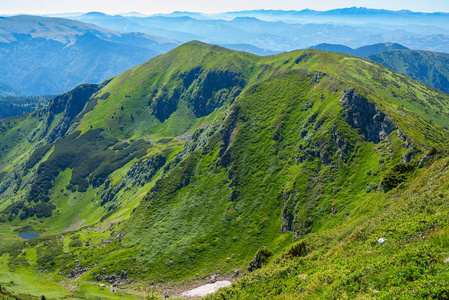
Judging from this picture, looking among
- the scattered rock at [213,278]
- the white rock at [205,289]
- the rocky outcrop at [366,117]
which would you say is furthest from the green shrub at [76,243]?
the rocky outcrop at [366,117]

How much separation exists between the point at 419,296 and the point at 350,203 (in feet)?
333

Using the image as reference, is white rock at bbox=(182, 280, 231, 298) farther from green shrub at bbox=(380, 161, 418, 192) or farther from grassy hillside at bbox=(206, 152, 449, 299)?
green shrub at bbox=(380, 161, 418, 192)

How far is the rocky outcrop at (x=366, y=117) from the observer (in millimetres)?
132125

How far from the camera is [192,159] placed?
199125mm

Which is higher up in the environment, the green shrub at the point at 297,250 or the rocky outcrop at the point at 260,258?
the green shrub at the point at 297,250

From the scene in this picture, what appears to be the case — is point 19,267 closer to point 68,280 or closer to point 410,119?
point 68,280

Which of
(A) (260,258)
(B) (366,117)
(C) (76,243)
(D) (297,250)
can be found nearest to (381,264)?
(D) (297,250)

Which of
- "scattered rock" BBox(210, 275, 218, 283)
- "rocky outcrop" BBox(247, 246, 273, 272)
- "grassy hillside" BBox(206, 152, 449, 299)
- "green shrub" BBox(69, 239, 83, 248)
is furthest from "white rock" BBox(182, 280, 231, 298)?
"green shrub" BBox(69, 239, 83, 248)

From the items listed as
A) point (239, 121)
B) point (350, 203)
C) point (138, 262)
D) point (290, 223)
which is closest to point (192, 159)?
point (239, 121)

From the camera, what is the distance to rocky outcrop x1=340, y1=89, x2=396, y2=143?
433ft

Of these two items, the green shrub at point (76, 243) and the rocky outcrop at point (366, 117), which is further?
the green shrub at point (76, 243)

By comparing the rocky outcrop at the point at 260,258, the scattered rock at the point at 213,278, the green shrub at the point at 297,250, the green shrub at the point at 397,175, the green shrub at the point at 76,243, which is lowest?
the green shrub at the point at 76,243

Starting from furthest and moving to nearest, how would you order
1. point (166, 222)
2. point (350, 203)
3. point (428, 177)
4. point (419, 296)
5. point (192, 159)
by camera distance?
point (192, 159) < point (166, 222) < point (350, 203) < point (428, 177) < point (419, 296)

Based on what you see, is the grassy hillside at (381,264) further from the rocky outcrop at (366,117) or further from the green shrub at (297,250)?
the rocky outcrop at (366,117)
